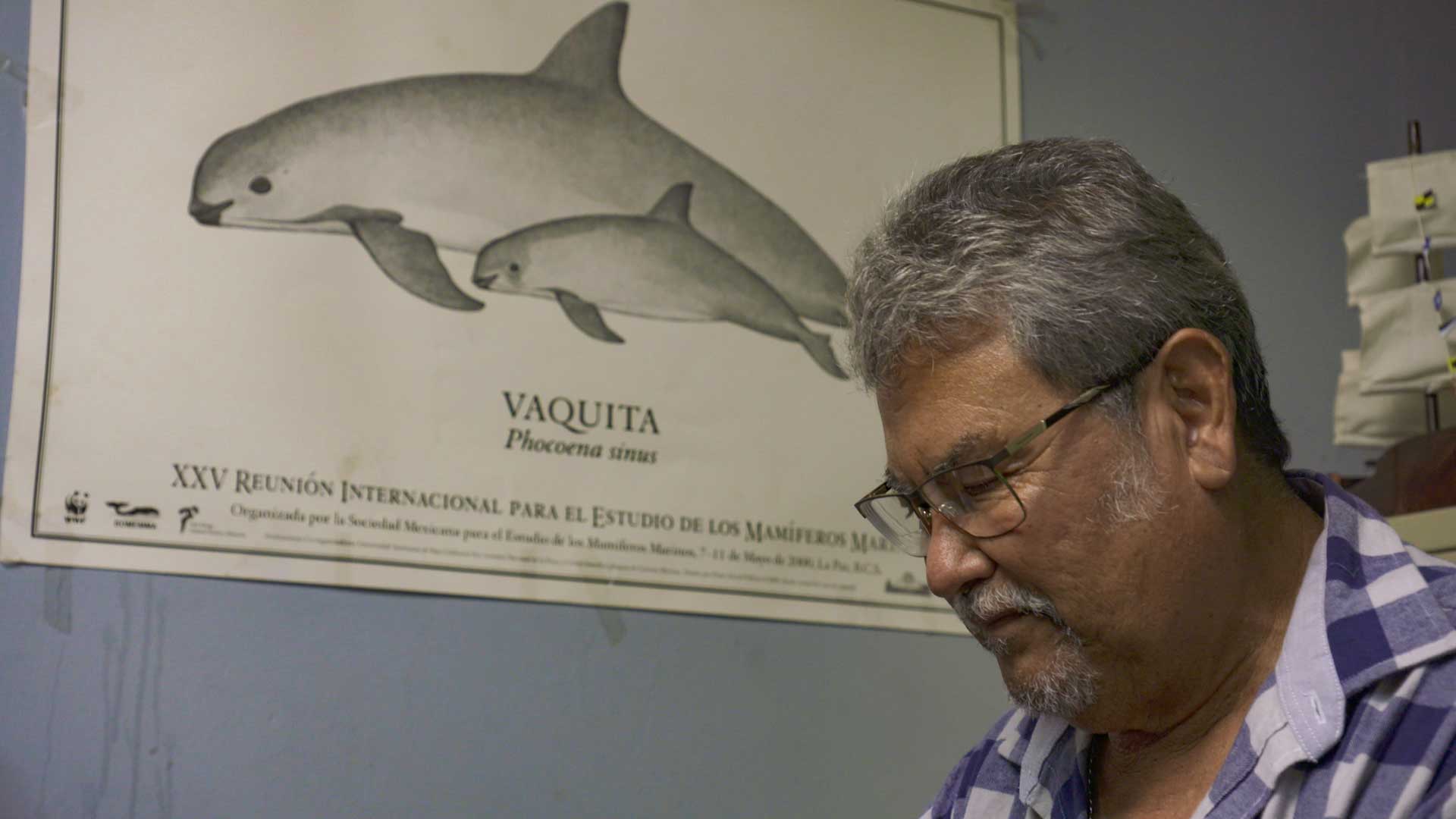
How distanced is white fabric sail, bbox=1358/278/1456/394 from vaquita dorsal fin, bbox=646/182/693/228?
88 centimetres

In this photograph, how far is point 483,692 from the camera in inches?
61.6

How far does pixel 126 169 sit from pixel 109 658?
1.65 feet

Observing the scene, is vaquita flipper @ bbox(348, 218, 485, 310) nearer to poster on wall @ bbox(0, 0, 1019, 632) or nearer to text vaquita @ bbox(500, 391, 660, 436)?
poster on wall @ bbox(0, 0, 1019, 632)

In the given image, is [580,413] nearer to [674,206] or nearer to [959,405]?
[674,206]

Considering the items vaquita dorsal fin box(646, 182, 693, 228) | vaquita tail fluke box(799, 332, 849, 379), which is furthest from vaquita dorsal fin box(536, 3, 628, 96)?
vaquita tail fluke box(799, 332, 849, 379)

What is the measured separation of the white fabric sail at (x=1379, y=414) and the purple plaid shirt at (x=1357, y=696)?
36.6 inches

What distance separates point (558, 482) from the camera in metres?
1.65

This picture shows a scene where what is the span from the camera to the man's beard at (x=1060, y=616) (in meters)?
0.99

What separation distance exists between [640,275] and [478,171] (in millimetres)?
217

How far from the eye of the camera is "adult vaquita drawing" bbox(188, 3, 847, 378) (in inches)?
63.5

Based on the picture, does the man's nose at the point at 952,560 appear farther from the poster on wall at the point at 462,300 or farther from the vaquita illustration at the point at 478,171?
the vaquita illustration at the point at 478,171

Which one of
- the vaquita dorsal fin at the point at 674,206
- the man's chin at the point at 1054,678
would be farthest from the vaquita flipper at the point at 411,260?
the man's chin at the point at 1054,678

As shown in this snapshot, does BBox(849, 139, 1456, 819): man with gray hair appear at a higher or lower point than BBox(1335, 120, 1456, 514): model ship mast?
lower

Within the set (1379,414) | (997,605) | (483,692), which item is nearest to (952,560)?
(997,605)
